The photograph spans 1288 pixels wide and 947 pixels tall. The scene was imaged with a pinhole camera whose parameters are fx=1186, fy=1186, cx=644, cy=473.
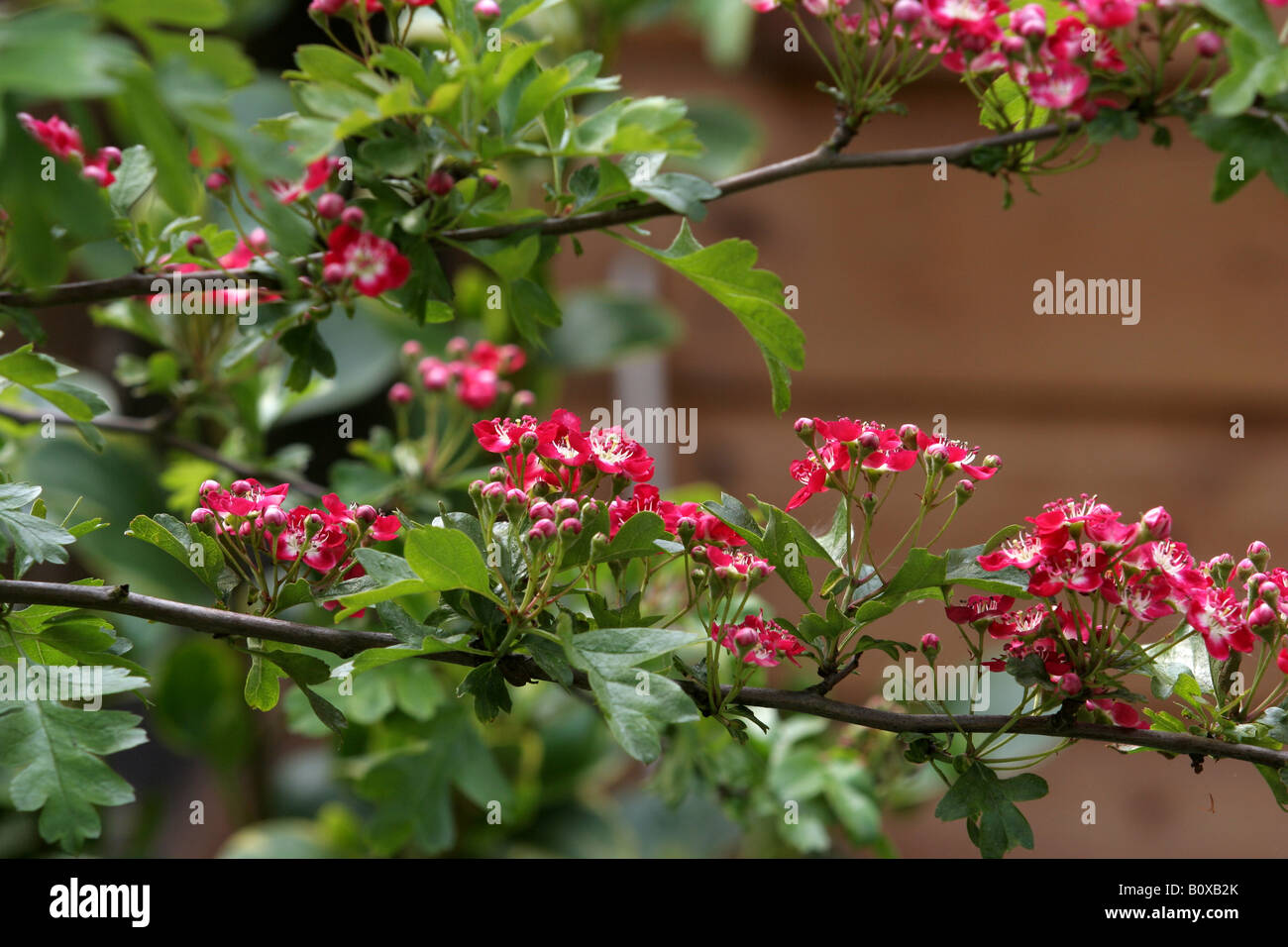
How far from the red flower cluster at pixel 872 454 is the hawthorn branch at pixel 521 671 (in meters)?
0.10

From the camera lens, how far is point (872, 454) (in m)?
0.56

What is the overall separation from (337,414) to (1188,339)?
128cm

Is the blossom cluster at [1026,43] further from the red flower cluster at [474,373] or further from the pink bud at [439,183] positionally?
the red flower cluster at [474,373]

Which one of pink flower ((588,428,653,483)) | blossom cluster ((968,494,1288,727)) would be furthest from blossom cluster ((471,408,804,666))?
blossom cluster ((968,494,1288,727))

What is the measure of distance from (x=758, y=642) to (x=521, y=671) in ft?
0.37

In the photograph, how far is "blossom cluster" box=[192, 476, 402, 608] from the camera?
57cm

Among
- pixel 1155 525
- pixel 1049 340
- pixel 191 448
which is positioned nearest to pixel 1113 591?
pixel 1155 525

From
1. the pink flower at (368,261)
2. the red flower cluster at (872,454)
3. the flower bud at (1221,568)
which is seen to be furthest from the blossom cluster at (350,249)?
the flower bud at (1221,568)

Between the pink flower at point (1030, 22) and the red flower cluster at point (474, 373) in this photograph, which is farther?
the red flower cluster at point (474, 373)

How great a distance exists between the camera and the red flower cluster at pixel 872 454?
56 centimetres

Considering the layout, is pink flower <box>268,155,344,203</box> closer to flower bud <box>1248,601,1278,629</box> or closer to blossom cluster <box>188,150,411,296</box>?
blossom cluster <box>188,150,411,296</box>

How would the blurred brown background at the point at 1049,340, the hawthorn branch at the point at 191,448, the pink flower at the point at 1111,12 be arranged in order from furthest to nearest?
the blurred brown background at the point at 1049,340
the hawthorn branch at the point at 191,448
the pink flower at the point at 1111,12

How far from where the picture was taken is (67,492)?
5.25ft

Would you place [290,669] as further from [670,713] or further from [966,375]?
[966,375]
